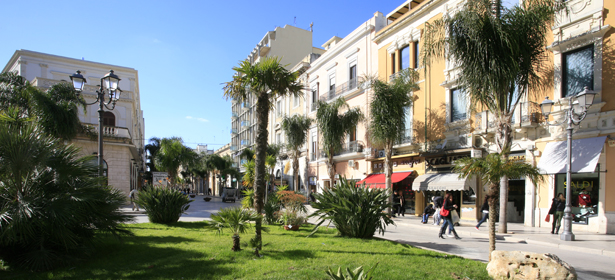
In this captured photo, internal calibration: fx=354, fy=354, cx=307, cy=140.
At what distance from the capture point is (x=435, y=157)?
18953 mm

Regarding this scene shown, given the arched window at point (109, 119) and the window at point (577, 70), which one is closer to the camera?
the window at point (577, 70)

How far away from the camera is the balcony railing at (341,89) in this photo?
26734 millimetres

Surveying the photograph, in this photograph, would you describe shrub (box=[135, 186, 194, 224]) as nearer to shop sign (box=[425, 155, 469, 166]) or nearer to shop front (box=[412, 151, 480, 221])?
shop front (box=[412, 151, 480, 221])

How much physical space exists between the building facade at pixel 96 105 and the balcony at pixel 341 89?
16.2 m

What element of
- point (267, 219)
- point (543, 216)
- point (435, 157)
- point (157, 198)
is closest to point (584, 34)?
point (543, 216)

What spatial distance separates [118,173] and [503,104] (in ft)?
85.1

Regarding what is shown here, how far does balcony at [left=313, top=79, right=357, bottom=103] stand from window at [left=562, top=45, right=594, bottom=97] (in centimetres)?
1417

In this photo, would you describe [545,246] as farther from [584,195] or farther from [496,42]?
[496,42]

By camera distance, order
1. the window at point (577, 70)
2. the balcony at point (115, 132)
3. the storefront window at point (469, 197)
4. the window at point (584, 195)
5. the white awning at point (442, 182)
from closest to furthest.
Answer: the window at point (584, 195) → the window at point (577, 70) → the white awning at point (442, 182) → the storefront window at point (469, 197) → the balcony at point (115, 132)

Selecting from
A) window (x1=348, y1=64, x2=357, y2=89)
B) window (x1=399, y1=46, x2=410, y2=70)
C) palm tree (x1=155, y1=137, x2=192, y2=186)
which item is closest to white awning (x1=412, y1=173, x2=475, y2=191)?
window (x1=399, y1=46, x2=410, y2=70)

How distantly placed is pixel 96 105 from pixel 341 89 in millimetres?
23191

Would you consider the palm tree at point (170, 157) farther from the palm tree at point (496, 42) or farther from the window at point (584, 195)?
the window at point (584, 195)

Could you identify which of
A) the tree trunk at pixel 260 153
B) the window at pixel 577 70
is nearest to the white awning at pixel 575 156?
the window at pixel 577 70

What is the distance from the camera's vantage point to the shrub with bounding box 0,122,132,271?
613cm
